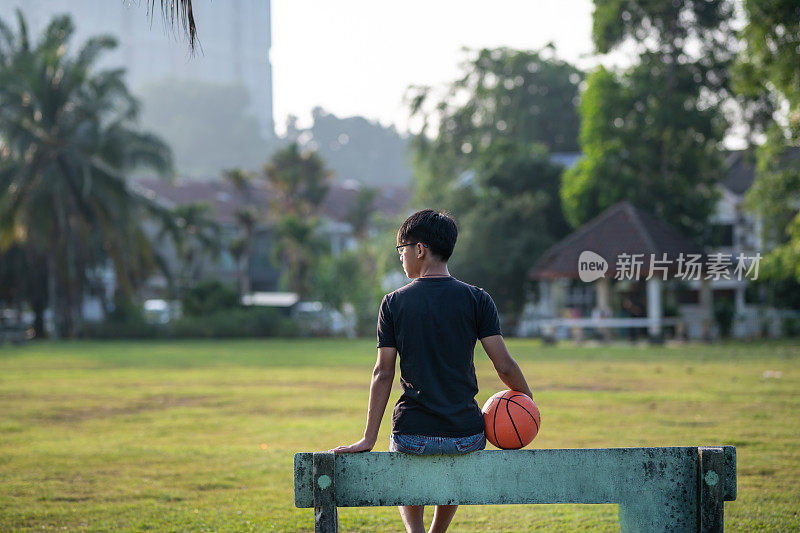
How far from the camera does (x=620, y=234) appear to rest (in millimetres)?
32688

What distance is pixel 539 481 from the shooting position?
3.91 metres

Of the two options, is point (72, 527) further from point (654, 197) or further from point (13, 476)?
point (654, 197)

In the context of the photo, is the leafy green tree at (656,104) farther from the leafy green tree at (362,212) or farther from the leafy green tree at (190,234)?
the leafy green tree at (362,212)

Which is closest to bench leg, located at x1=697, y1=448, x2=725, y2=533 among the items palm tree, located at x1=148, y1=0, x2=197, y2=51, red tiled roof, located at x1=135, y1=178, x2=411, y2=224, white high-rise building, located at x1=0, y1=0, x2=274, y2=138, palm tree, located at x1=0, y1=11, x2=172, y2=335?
palm tree, located at x1=148, y1=0, x2=197, y2=51

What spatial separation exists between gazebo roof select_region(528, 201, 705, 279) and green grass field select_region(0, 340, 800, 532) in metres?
9.23

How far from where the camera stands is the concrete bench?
3857mm

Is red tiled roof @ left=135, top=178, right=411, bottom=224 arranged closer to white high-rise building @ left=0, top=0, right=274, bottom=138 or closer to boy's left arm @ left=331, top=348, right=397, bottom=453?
boy's left arm @ left=331, top=348, right=397, bottom=453

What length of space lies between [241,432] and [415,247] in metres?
7.06

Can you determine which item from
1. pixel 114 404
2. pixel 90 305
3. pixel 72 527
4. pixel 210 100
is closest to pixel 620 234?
pixel 114 404

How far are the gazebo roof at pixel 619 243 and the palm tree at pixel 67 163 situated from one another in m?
17.6

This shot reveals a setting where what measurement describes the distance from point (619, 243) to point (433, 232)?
2874cm

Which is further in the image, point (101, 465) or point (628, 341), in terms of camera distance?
point (628, 341)

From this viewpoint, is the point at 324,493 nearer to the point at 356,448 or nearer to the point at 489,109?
the point at 356,448

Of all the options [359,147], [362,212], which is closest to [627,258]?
[362,212]
